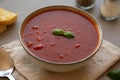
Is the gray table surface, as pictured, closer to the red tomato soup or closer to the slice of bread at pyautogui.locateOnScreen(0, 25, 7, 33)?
the slice of bread at pyautogui.locateOnScreen(0, 25, 7, 33)

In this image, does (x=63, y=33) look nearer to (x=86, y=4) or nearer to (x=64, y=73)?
(x=64, y=73)

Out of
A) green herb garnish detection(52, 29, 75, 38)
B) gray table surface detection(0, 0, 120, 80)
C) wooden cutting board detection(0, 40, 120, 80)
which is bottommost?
wooden cutting board detection(0, 40, 120, 80)

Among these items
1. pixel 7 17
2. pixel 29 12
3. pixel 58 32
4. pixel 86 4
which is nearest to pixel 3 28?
pixel 7 17

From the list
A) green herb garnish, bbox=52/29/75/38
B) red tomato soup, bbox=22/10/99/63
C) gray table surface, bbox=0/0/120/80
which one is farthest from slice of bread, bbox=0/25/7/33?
green herb garnish, bbox=52/29/75/38

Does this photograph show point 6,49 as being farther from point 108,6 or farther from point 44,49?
point 108,6

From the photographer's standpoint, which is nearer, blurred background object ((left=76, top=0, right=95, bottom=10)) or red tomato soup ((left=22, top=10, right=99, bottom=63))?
red tomato soup ((left=22, top=10, right=99, bottom=63))

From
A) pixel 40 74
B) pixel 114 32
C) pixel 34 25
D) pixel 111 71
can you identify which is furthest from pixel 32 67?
pixel 114 32

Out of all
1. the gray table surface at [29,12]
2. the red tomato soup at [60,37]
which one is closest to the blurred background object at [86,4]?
the gray table surface at [29,12]
